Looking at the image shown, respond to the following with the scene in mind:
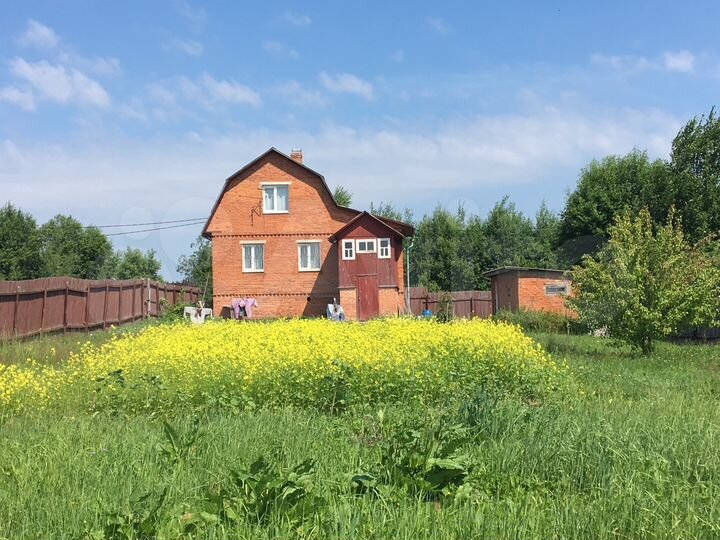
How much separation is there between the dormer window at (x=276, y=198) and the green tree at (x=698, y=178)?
23.7 metres

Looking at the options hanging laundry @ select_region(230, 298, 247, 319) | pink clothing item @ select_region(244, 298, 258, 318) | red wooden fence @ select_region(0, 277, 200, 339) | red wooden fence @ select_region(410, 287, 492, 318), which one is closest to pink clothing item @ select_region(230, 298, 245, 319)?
hanging laundry @ select_region(230, 298, 247, 319)

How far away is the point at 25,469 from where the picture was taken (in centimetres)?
427

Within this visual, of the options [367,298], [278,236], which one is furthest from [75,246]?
[367,298]

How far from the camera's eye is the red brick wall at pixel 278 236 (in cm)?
3156

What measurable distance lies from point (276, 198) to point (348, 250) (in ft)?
15.8

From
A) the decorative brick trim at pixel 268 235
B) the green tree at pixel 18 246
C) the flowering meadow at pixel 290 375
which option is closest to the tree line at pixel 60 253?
the green tree at pixel 18 246

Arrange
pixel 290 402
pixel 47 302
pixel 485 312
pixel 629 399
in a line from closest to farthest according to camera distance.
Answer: pixel 290 402, pixel 629 399, pixel 47 302, pixel 485 312

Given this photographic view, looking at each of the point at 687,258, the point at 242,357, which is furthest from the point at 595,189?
the point at 242,357

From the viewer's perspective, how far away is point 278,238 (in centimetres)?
3178

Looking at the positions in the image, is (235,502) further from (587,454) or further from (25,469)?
(587,454)

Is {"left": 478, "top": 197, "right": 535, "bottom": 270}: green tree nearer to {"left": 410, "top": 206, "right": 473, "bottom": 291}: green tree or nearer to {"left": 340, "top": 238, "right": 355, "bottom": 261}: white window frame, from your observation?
{"left": 410, "top": 206, "right": 473, "bottom": 291}: green tree

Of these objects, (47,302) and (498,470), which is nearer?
(498,470)

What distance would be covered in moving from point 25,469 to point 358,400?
3.56 meters

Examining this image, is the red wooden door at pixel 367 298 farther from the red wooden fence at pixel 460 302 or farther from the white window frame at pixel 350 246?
the red wooden fence at pixel 460 302
